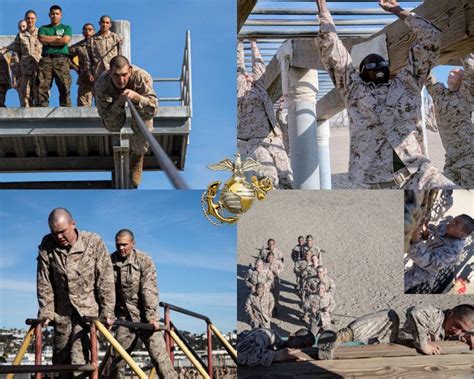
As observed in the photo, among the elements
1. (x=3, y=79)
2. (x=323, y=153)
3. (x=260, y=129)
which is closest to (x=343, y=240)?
(x=260, y=129)

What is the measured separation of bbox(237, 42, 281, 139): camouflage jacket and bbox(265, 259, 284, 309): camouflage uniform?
75.7 inches

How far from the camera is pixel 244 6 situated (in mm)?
10148

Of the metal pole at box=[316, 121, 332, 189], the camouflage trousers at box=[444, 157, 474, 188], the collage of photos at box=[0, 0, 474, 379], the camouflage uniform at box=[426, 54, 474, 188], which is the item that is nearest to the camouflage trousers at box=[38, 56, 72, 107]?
the collage of photos at box=[0, 0, 474, 379]

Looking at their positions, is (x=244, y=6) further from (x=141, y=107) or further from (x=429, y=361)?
(x=429, y=361)

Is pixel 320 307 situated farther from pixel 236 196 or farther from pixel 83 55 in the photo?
pixel 83 55

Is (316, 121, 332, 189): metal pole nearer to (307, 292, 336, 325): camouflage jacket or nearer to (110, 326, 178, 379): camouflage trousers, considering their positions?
(307, 292, 336, 325): camouflage jacket

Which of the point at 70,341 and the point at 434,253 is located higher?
the point at 434,253

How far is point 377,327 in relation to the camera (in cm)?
955

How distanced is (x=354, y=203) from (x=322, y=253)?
1.52 feet

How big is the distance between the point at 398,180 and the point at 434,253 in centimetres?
80

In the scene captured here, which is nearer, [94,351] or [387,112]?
[94,351]

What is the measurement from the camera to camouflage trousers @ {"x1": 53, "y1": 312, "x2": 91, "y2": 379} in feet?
28.0

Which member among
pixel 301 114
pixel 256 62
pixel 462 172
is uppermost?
pixel 256 62

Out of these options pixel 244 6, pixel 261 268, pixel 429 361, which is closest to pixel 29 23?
pixel 244 6
